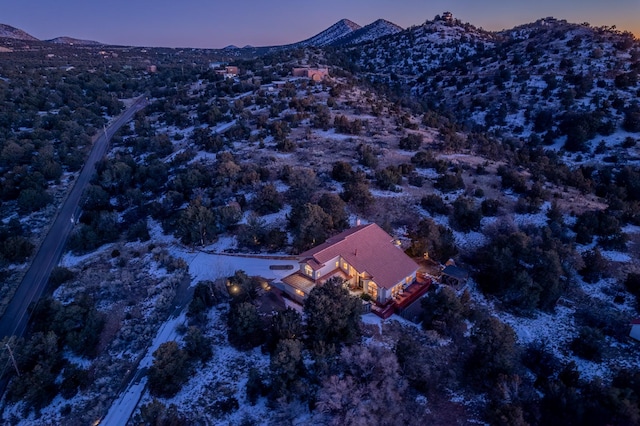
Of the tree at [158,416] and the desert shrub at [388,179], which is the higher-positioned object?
the desert shrub at [388,179]

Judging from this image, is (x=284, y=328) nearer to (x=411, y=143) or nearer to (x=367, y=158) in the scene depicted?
(x=367, y=158)

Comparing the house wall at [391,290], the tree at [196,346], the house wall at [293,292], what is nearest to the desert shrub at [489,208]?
the house wall at [391,290]

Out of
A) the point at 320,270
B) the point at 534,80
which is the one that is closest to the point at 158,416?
the point at 320,270

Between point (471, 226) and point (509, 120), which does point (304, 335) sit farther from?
point (509, 120)

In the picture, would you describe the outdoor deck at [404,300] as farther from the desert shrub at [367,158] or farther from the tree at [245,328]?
the desert shrub at [367,158]

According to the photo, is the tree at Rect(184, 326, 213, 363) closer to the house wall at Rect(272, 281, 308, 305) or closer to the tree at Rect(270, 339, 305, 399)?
the tree at Rect(270, 339, 305, 399)

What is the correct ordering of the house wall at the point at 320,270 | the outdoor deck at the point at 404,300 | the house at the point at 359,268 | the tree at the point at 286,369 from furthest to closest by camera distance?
the house wall at the point at 320,270, the house at the point at 359,268, the outdoor deck at the point at 404,300, the tree at the point at 286,369

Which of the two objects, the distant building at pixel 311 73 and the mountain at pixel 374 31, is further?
the mountain at pixel 374 31
